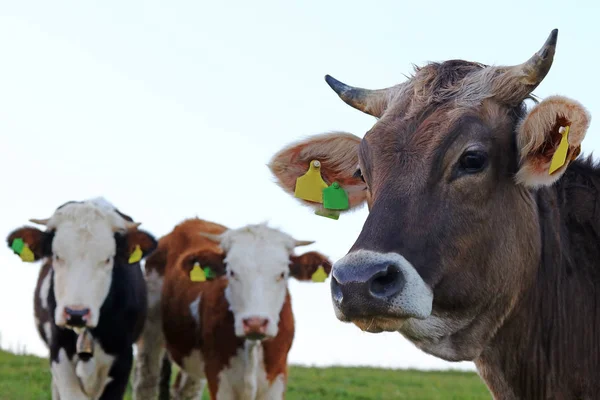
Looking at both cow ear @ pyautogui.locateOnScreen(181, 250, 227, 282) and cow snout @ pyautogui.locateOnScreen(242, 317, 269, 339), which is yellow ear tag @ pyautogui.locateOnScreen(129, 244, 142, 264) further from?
cow snout @ pyautogui.locateOnScreen(242, 317, 269, 339)

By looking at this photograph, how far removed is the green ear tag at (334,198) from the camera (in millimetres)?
5816

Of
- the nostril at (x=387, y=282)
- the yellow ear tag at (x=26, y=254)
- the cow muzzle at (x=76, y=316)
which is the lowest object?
the cow muzzle at (x=76, y=316)

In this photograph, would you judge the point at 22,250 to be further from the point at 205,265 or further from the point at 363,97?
the point at 363,97

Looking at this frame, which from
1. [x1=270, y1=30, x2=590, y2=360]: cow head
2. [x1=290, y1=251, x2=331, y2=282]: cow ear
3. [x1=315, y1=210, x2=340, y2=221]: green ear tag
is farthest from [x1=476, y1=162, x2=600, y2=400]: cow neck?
[x1=290, y1=251, x2=331, y2=282]: cow ear

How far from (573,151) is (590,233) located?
0.64 m

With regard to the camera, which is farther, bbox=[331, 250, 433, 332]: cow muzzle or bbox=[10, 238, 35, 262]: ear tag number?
bbox=[10, 238, 35, 262]: ear tag number

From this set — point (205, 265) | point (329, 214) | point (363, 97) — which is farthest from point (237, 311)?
point (363, 97)

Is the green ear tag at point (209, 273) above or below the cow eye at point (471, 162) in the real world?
below

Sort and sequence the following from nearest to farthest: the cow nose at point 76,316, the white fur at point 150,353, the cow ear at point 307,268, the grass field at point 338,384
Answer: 1. the cow nose at point 76,316
2. the cow ear at point 307,268
3. the white fur at point 150,353
4. the grass field at point 338,384

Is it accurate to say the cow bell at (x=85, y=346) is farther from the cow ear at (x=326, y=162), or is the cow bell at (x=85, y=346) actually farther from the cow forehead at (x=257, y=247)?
the cow ear at (x=326, y=162)

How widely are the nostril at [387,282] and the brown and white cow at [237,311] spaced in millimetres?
6069

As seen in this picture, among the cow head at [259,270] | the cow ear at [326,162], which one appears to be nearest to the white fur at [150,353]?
the cow head at [259,270]

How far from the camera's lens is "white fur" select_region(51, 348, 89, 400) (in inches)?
400

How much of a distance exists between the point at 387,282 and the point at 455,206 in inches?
24.2
